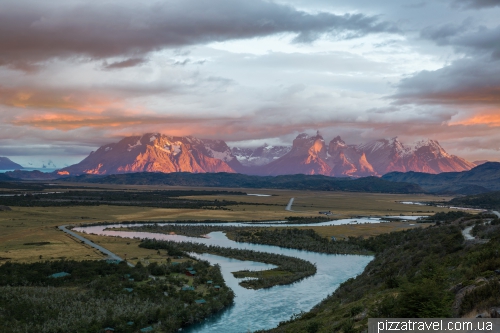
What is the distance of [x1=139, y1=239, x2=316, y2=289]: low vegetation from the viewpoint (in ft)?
216

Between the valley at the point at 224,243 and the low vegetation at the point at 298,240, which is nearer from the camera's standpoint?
the valley at the point at 224,243

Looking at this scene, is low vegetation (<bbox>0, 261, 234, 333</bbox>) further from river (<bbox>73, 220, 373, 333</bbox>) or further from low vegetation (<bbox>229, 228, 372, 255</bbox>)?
low vegetation (<bbox>229, 228, 372, 255</bbox>)

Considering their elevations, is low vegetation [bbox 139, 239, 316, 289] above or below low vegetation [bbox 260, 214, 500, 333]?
below

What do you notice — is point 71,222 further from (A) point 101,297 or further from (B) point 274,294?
(B) point 274,294

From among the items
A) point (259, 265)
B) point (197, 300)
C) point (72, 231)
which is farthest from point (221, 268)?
point (72, 231)

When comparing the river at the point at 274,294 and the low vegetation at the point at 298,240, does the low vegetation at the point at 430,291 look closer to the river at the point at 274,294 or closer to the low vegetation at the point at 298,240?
the river at the point at 274,294

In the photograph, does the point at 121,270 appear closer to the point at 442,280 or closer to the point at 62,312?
the point at 62,312

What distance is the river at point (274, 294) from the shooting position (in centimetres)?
4816

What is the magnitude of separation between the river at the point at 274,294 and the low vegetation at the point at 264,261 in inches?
54.7

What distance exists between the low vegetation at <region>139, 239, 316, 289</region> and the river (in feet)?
4.56

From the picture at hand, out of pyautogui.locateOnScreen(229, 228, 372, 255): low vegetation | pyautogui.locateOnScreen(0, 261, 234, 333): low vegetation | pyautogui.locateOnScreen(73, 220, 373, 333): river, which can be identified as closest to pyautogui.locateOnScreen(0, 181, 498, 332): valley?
pyautogui.locateOnScreen(229, 228, 372, 255): low vegetation

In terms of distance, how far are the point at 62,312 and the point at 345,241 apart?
72478mm

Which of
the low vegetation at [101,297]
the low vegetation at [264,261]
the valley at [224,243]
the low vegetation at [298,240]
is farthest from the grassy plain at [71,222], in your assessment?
the low vegetation at [101,297]

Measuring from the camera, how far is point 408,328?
21078mm
